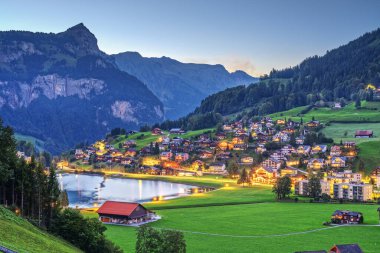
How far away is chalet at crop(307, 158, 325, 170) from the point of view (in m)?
148

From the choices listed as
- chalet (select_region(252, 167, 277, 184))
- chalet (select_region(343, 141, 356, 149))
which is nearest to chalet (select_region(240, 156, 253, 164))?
chalet (select_region(252, 167, 277, 184))

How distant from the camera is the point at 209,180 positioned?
155 meters

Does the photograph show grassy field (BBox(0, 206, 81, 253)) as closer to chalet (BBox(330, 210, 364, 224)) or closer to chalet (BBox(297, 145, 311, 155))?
chalet (BBox(330, 210, 364, 224))

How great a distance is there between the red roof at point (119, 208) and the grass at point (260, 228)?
5754 millimetres

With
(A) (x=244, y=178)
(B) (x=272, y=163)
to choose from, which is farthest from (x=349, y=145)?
(A) (x=244, y=178)

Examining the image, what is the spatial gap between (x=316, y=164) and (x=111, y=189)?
205 ft

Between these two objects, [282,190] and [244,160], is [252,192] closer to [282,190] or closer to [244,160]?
[282,190]

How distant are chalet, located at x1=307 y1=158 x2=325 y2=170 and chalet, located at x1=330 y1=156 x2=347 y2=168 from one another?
114 inches

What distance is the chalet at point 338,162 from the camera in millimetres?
143750

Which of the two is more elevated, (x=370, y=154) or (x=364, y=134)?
(x=364, y=134)

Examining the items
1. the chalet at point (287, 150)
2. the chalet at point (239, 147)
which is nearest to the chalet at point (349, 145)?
the chalet at point (287, 150)

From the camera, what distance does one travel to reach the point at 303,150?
169500mm

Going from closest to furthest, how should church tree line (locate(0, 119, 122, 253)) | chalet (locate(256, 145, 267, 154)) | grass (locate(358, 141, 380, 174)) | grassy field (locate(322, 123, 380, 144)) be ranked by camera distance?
church tree line (locate(0, 119, 122, 253)), grass (locate(358, 141, 380, 174)), grassy field (locate(322, 123, 380, 144)), chalet (locate(256, 145, 267, 154))

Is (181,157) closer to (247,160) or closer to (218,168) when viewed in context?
(218,168)
